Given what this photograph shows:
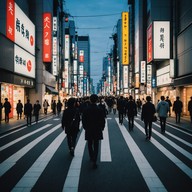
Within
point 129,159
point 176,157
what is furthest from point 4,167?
point 176,157

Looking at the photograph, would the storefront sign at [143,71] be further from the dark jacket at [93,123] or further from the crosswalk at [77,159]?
the dark jacket at [93,123]

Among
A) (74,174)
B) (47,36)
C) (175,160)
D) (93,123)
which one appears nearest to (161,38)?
(47,36)

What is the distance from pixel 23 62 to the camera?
26.3 m

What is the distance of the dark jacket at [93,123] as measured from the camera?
270 inches

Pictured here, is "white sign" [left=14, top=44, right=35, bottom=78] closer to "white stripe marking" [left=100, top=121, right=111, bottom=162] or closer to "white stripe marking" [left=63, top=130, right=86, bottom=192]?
"white stripe marking" [left=100, top=121, right=111, bottom=162]

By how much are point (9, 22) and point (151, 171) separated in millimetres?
18346

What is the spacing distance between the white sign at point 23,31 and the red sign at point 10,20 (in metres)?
1.13

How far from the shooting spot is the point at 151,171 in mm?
6312

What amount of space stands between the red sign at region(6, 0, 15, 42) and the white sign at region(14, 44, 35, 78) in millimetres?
1619

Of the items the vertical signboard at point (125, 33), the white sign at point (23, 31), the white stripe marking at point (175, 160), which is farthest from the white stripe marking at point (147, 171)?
the vertical signboard at point (125, 33)

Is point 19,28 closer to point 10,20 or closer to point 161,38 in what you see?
point 10,20

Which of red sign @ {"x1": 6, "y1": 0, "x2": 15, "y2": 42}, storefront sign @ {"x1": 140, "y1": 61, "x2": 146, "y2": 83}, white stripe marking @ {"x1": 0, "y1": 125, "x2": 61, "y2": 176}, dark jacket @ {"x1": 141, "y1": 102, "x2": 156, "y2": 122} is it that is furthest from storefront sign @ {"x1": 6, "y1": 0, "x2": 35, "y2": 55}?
storefront sign @ {"x1": 140, "y1": 61, "x2": 146, "y2": 83}

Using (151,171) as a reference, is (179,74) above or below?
above

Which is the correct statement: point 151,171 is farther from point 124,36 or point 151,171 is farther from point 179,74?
point 124,36
